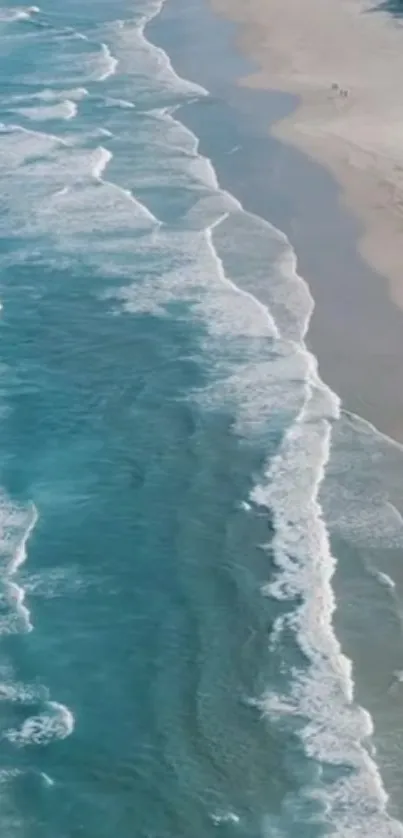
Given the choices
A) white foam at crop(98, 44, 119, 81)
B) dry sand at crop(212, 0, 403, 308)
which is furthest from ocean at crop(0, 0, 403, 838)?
white foam at crop(98, 44, 119, 81)

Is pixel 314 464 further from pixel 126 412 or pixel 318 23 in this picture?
pixel 318 23

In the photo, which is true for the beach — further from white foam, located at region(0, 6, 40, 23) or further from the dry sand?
white foam, located at region(0, 6, 40, 23)

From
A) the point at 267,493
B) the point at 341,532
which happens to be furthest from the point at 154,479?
the point at 341,532

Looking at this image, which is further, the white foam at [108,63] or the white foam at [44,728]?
the white foam at [108,63]

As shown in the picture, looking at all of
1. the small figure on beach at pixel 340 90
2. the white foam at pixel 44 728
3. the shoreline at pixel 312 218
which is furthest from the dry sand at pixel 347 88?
the white foam at pixel 44 728

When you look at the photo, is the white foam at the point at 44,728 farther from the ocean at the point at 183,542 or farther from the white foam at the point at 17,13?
the white foam at the point at 17,13

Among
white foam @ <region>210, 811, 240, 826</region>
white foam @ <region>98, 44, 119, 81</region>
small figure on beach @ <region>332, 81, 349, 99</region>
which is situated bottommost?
white foam @ <region>210, 811, 240, 826</region>
